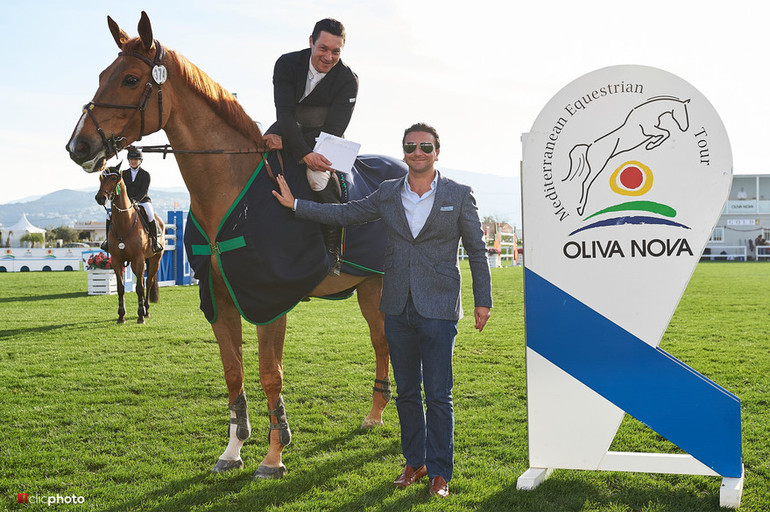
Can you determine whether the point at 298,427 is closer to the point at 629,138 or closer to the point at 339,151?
the point at 339,151

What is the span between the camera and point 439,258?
3.83 meters

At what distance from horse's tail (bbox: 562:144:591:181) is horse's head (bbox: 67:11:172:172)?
94.9 inches

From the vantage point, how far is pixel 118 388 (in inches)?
257

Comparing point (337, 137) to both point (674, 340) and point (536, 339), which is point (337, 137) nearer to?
point (536, 339)

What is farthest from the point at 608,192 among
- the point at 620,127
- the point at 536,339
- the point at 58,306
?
the point at 58,306

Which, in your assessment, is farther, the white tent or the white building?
the white tent

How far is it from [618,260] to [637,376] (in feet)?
2.24

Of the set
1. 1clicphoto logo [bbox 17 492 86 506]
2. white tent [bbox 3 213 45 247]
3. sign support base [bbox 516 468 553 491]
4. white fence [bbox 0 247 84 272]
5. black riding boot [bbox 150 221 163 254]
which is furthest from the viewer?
white tent [bbox 3 213 45 247]

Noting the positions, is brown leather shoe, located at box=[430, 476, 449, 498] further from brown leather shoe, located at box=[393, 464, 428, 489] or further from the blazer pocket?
the blazer pocket

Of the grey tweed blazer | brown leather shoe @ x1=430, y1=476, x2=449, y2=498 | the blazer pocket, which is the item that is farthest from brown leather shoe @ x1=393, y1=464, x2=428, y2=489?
the blazer pocket

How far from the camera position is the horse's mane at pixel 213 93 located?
3.89m

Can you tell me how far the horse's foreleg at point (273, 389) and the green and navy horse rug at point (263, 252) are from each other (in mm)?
140

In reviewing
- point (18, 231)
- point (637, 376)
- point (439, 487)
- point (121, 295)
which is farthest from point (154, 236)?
point (18, 231)

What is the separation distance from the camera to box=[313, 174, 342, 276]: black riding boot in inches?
171
